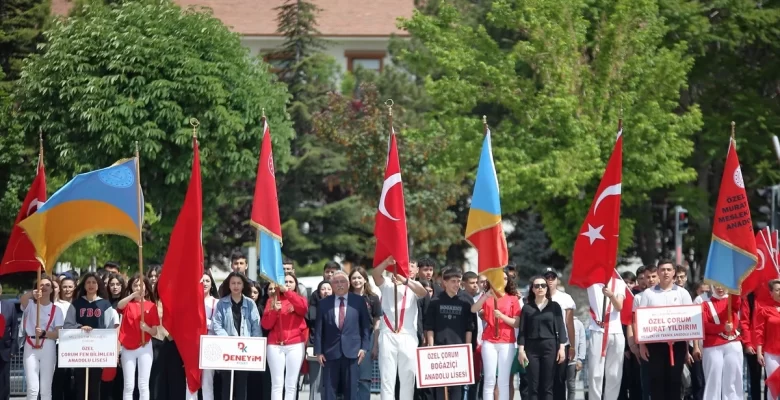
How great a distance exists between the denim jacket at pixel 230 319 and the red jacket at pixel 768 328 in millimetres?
6380

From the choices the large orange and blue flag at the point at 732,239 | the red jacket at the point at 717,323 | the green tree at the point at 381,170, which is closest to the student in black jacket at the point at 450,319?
the red jacket at the point at 717,323

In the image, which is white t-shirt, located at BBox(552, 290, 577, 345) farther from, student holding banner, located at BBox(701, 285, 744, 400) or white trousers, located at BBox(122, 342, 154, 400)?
white trousers, located at BBox(122, 342, 154, 400)

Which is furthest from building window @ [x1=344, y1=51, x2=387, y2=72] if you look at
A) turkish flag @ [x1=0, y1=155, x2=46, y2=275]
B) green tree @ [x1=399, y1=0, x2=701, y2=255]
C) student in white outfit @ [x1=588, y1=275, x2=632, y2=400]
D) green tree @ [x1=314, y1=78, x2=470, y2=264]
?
student in white outfit @ [x1=588, y1=275, x2=632, y2=400]

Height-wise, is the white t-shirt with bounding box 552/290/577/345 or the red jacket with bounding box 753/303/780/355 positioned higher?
the white t-shirt with bounding box 552/290/577/345

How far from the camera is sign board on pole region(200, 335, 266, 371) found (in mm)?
16141

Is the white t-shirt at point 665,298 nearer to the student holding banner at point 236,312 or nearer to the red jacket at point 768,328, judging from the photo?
the red jacket at point 768,328

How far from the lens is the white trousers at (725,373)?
16.6 meters

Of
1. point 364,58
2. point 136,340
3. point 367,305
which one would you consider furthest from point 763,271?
point 364,58

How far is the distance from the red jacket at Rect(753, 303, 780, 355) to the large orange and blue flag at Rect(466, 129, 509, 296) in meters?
3.30

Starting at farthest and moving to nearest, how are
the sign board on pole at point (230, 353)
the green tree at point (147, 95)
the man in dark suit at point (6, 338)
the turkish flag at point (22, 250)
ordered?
the green tree at point (147, 95) → the turkish flag at point (22, 250) → the man in dark suit at point (6, 338) → the sign board on pole at point (230, 353)

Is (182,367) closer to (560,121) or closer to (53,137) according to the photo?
(53,137)

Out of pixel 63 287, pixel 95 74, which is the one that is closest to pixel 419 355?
pixel 63 287

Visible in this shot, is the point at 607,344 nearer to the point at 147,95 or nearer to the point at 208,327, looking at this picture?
the point at 208,327

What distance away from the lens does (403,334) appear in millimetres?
16703
